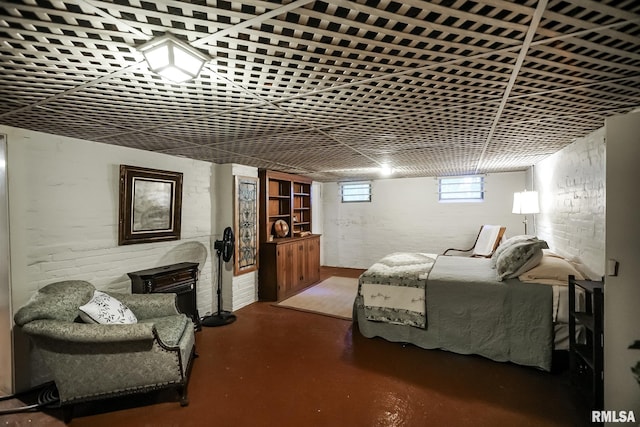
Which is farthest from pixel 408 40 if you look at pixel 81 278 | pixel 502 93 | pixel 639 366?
pixel 81 278

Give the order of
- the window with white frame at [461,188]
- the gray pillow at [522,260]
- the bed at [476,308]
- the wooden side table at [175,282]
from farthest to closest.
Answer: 1. the window with white frame at [461,188]
2. the wooden side table at [175,282]
3. the gray pillow at [522,260]
4. the bed at [476,308]

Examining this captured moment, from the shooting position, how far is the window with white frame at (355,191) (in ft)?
23.2

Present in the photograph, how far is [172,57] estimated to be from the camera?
1.21 metres

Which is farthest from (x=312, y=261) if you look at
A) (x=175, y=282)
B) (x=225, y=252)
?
(x=175, y=282)

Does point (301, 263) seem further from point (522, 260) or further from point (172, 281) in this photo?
point (522, 260)

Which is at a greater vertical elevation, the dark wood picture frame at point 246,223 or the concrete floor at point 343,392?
the dark wood picture frame at point 246,223

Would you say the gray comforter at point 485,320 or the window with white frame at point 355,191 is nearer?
the gray comforter at point 485,320

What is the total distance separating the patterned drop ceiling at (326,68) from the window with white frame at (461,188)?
Result: 3.43 m

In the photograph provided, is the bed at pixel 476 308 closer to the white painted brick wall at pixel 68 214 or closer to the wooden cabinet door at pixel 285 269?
the wooden cabinet door at pixel 285 269

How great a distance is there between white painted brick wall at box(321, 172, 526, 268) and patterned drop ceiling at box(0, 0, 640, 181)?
3444mm

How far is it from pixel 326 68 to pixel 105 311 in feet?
8.12

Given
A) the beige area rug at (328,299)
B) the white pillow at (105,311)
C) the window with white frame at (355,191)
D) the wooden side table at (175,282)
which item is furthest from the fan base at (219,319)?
the window with white frame at (355,191)

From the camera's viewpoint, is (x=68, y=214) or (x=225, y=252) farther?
(x=225, y=252)
